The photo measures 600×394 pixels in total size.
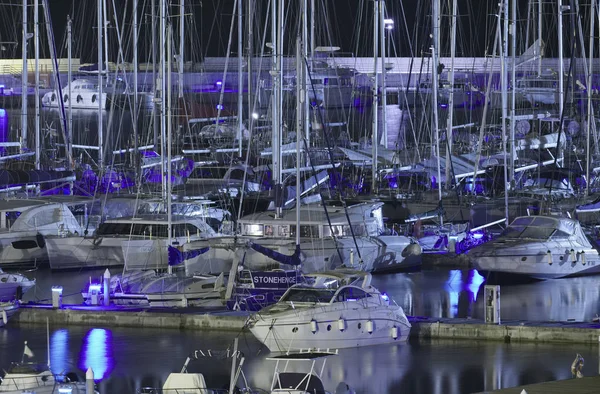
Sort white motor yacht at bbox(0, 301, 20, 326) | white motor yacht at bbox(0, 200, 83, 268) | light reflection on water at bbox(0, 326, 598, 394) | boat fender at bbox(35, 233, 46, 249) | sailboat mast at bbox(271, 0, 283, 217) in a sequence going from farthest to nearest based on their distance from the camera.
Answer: boat fender at bbox(35, 233, 46, 249)
white motor yacht at bbox(0, 200, 83, 268)
sailboat mast at bbox(271, 0, 283, 217)
white motor yacht at bbox(0, 301, 20, 326)
light reflection on water at bbox(0, 326, 598, 394)

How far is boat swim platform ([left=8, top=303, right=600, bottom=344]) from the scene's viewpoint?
2827 cm

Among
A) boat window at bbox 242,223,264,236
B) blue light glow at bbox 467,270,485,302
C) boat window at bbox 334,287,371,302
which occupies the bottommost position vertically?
blue light glow at bbox 467,270,485,302

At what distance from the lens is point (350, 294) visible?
28.1 m

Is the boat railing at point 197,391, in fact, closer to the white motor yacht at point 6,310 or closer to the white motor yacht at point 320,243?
the white motor yacht at point 6,310

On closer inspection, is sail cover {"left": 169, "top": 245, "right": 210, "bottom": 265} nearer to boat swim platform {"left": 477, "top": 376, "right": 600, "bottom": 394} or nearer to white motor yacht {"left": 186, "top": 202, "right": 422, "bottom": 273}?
white motor yacht {"left": 186, "top": 202, "right": 422, "bottom": 273}

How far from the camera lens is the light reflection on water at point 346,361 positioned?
2538cm

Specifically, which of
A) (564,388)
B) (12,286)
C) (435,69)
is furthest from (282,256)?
(435,69)

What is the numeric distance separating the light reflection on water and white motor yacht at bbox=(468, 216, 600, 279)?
35.2ft

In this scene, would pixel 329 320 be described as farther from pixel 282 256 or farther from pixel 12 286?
pixel 12 286

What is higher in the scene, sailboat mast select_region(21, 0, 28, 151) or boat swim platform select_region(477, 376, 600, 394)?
sailboat mast select_region(21, 0, 28, 151)

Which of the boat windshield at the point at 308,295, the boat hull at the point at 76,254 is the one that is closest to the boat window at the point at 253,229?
the boat hull at the point at 76,254

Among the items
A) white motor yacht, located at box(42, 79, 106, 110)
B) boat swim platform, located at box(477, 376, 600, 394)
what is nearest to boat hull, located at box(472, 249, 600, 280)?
boat swim platform, located at box(477, 376, 600, 394)

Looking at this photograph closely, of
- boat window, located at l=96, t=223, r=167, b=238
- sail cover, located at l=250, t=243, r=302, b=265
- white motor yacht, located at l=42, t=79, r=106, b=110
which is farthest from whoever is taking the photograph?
white motor yacht, located at l=42, t=79, r=106, b=110

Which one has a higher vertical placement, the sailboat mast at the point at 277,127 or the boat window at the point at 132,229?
the sailboat mast at the point at 277,127
